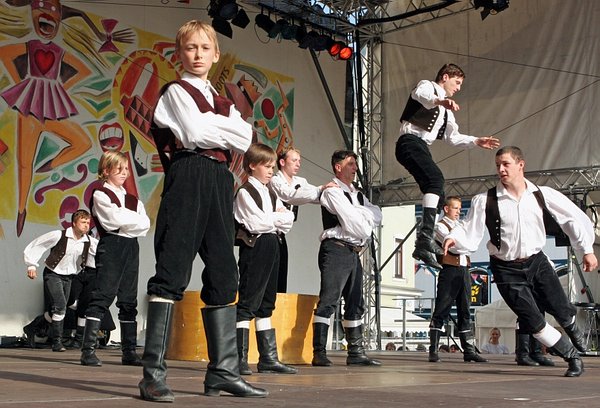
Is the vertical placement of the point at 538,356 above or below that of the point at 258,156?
below

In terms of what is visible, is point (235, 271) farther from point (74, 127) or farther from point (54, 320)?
point (74, 127)

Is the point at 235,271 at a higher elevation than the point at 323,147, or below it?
below

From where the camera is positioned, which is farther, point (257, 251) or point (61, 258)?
point (61, 258)

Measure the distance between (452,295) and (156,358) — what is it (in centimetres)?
550

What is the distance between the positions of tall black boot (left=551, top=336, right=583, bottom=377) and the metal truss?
7.00 metres

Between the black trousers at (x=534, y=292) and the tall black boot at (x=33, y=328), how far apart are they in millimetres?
6621

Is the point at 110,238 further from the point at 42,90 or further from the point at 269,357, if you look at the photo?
the point at 42,90

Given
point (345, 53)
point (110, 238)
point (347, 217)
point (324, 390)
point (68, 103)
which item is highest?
point (345, 53)

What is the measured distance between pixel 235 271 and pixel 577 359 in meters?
2.91

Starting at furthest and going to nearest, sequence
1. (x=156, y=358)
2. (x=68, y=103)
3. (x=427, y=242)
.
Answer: (x=68, y=103) → (x=427, y=242) → (x=156, y=358)

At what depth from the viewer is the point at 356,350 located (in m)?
7.01

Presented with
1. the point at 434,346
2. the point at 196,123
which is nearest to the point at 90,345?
the point at 196,123

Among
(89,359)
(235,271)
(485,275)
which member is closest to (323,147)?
(89,359)

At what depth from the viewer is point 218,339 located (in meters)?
3.67
